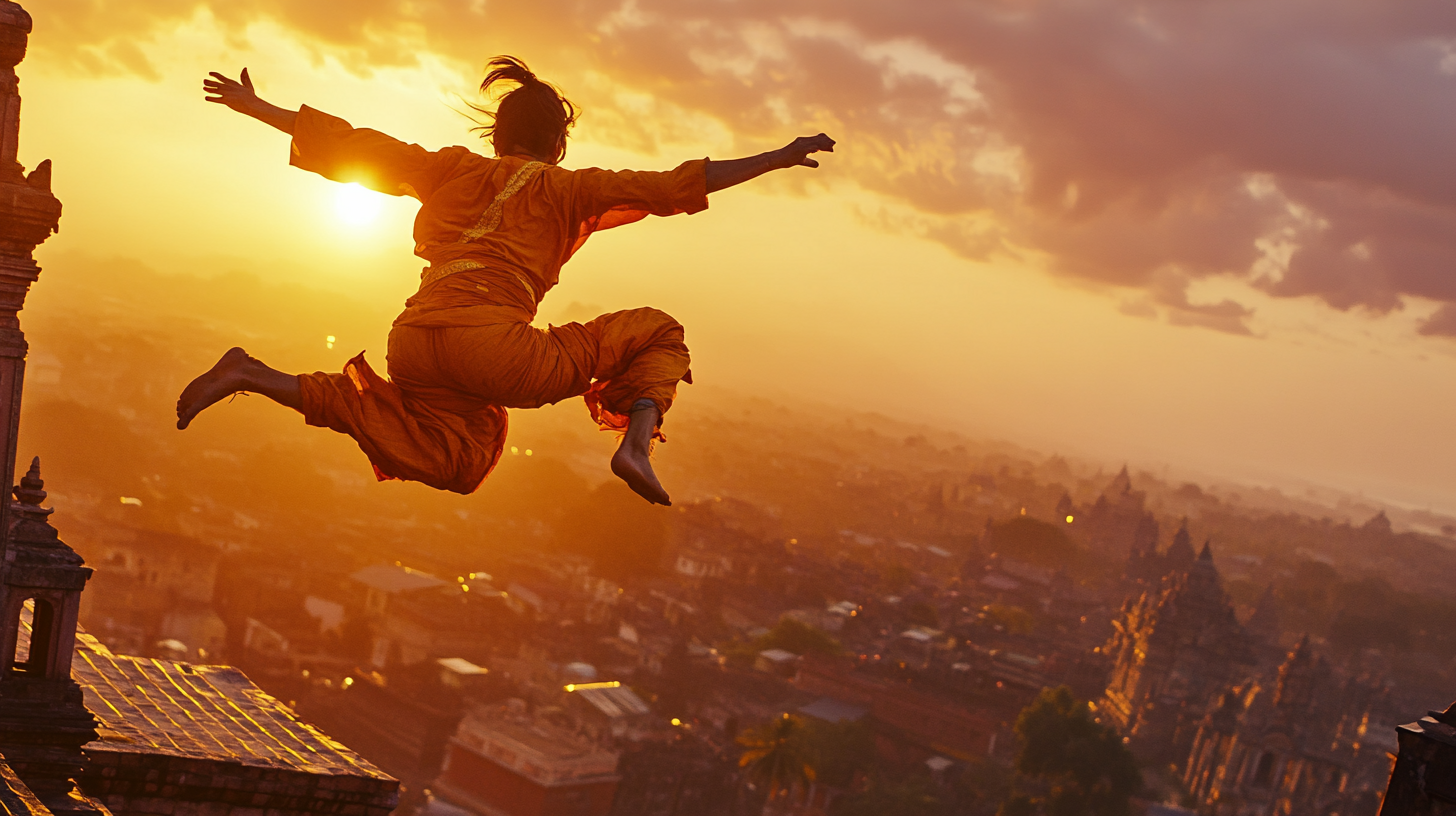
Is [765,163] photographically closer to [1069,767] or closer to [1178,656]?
[1069,767]

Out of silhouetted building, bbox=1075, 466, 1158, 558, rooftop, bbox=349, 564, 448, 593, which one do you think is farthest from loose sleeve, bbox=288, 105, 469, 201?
silhouetted building, bbox=1075, 466, 1158, 558

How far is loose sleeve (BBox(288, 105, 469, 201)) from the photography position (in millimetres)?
3549

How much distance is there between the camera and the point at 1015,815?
28.2 m

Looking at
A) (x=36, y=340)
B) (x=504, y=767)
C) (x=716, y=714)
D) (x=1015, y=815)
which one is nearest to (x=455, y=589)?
(x=716, y=714)

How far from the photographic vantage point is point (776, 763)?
2806cm

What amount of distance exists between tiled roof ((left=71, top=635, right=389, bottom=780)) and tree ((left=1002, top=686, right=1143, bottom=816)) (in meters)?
23.0

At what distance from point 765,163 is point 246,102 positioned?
1437 mm

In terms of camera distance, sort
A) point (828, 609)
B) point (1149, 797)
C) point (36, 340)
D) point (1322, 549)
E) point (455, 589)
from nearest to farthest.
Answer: point (1149, 797)
point (455, 589)
point (828, 609)
point (36, 340)
point (1322, 549)

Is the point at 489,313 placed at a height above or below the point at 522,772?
above

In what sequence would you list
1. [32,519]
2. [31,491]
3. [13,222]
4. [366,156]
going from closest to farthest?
[366,156] → [13,222] → [31,491] → [32,519]

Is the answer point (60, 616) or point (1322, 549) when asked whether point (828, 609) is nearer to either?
point (60, 616)

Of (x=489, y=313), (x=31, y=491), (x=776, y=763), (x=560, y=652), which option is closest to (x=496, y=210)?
(x=489, y=313)

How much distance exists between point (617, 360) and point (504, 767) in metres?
22.4

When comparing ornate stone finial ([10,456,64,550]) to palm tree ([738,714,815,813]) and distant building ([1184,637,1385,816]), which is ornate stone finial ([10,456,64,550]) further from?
distant building ([1184,637,1385,816])
